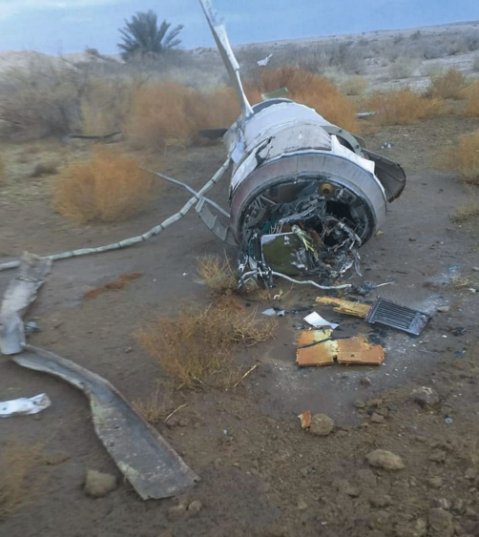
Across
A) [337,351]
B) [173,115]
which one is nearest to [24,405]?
[337,351]

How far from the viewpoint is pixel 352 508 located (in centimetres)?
427

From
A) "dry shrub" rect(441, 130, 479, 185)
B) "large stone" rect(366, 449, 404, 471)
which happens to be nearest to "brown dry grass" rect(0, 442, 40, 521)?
"large stone" rect(366, 449, 404, 471)

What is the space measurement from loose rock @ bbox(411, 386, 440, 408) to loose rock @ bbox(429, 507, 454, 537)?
131 centimetres

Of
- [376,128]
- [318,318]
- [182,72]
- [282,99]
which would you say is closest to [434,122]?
[376,128]

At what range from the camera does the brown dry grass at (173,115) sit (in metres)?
16.7

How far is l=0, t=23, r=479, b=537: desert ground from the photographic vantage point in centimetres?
425

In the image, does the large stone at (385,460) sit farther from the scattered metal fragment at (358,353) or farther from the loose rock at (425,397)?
the scattered metal fragment at (358,353)

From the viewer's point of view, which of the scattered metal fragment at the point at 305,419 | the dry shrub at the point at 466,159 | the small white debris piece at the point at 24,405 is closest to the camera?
the scattered metal fragment at the point at 305,419

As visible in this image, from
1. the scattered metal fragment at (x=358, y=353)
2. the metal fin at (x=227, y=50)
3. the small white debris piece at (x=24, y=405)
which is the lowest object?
the small white debris piece at (x=24, y=405)

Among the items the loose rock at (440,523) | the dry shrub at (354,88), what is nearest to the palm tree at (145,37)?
the dry shrub at (354,88)

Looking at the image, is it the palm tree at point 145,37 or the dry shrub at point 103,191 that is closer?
the dry shrub at point 103,191

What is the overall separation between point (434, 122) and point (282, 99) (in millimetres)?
6841

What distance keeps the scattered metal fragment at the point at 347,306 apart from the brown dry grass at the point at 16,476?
3.41 meters

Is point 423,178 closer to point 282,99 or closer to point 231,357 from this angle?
point 282,99
